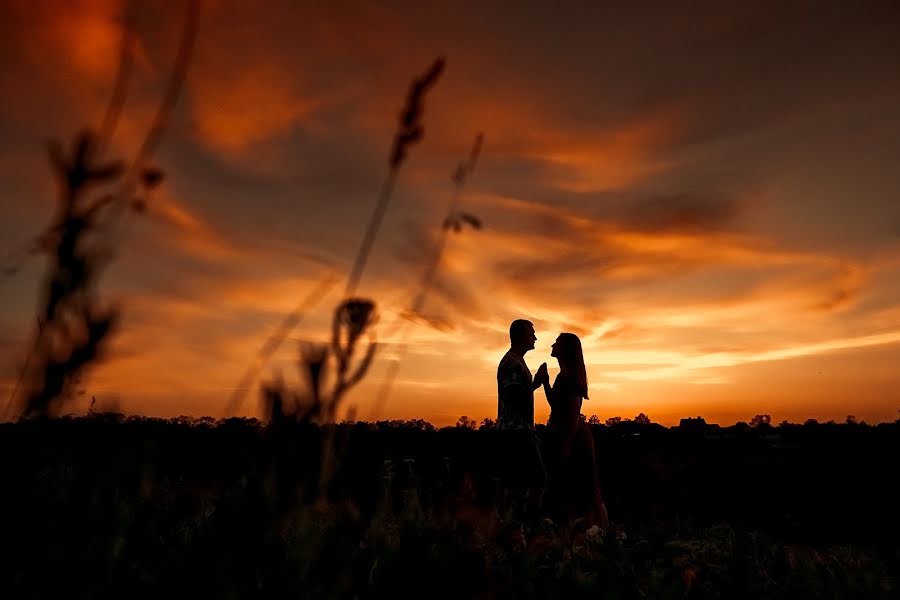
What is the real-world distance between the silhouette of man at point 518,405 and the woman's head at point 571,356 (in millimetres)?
314

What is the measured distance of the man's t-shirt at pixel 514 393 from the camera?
8508mm

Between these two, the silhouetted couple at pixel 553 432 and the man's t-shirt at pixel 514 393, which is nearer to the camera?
the man's t-shirt at pixel 514 393

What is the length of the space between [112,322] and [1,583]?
0.59 m

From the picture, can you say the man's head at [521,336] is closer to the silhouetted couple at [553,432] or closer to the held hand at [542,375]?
the silhouetted couple at [553,432]

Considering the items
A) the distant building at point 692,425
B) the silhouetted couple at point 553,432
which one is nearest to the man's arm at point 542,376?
the silhouetted couple at point 553,432

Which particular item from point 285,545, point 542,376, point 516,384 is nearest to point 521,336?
point 516,384

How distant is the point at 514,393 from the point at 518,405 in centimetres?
16

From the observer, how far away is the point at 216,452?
11.8 m

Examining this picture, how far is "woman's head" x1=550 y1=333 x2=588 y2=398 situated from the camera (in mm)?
8688

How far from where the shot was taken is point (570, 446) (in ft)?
29.2

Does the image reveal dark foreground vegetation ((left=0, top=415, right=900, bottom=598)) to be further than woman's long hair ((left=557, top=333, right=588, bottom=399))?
No

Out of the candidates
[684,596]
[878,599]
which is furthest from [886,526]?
[684,596]

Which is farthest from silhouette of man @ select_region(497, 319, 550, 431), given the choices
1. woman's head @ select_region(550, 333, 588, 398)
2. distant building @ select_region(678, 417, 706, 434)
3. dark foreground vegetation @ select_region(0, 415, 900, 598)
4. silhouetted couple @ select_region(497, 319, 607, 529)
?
distant building @ select_region(678, 417, 706, 434)

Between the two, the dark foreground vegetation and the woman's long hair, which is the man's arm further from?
the dark foreground vegetation
